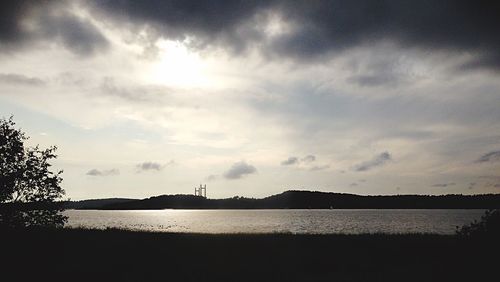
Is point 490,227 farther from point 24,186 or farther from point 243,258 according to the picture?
point 24,186

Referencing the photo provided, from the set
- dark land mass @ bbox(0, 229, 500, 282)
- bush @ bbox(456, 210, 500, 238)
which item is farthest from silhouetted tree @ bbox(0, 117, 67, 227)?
bush @ bbox(456, 210, 500, 238)

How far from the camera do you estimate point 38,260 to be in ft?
89.2

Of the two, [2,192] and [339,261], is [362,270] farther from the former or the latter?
[2,192]

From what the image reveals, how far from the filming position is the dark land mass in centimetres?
2277

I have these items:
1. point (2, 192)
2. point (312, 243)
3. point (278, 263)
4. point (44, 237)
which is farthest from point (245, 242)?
point (2, 192)

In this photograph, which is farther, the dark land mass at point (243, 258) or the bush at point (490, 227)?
the bush at point (490, 227)

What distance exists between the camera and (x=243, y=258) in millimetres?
29922

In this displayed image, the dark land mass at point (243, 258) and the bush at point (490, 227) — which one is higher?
the bush at point (490, 227)

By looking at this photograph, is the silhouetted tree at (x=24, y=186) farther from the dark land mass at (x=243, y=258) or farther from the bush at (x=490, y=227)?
the bush at (x=490, y=227)

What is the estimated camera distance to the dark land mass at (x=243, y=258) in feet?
74.7

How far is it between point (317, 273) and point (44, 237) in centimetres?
2328

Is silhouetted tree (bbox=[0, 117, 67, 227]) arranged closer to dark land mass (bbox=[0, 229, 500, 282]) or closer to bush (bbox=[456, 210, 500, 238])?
dark land mass (bbox=[0, 229, 500, 282])

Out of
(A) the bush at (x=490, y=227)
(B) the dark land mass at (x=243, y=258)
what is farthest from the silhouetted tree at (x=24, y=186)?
(A) the bush at (x=490, y=227)

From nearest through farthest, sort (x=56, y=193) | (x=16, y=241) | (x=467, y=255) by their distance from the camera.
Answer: (x=467, y=255) → (x=16, y=241) → (x=56, y=193)
